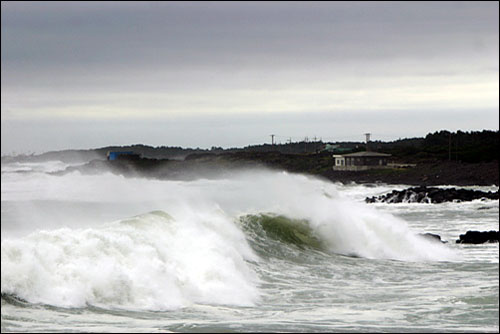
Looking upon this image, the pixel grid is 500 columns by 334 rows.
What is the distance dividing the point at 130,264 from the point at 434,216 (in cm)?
2767

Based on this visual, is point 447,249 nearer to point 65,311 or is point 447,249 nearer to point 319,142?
point 65,311

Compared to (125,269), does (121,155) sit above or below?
above

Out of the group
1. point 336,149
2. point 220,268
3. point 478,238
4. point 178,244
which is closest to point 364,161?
point 336,149

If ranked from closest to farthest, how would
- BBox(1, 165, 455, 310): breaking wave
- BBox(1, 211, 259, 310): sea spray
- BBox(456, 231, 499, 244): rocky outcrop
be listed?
BBox(1, 211, 259, 310): sea spray < BBox(1, 165, 455, 310): breaking wave < BBox(456, 231, 499, 244): rocky outcrop

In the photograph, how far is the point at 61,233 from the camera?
15.8 meters

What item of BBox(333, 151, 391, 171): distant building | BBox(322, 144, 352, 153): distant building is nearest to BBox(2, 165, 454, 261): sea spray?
BBox(333, 151, 391, 171): distant building

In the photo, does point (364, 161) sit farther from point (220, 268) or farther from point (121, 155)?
point (220, 268)

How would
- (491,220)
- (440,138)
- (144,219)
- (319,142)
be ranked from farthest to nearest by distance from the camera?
(319,142) < (440,138) < (491,220) < (144,219)

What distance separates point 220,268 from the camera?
57.8ft

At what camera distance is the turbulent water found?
13141 millimetres

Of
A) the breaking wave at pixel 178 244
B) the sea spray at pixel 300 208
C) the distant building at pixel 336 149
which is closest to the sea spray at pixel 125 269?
the breaking wave at pixel 178 244

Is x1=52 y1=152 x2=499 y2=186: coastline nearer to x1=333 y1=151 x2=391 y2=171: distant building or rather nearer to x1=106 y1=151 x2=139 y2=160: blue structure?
x1=106 y1=151 x2=139 y2=160: blue structure

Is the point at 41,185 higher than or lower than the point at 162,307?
higher

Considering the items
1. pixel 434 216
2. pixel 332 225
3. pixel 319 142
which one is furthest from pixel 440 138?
pixel 332 225
